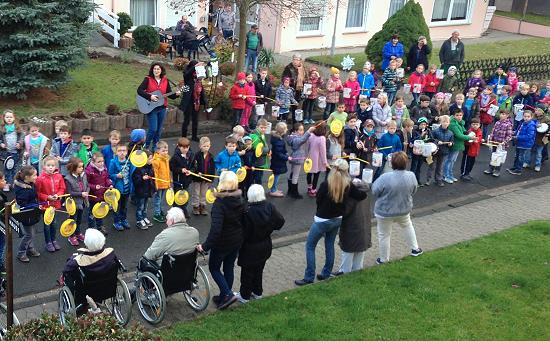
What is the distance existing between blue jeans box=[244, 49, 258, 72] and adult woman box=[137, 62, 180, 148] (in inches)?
252

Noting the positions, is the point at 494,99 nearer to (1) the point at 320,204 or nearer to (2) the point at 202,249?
(1) the point at 320,204

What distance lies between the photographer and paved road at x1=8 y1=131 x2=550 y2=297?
368 inches

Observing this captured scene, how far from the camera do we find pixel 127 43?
22.1 metres

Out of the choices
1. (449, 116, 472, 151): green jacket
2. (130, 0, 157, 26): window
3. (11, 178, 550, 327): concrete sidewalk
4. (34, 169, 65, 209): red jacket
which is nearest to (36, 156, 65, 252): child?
(34, 169, 65, 209): red jacket

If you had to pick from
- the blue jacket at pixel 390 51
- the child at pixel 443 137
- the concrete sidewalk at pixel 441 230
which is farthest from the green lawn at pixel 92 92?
the concrete sidewalk at pixel 441 230

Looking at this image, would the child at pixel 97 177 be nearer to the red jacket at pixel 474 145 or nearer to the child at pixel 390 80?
the red jacket at pixel 474 145

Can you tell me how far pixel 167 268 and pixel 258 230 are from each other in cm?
119

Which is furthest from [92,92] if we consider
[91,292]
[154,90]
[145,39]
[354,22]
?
[354,22]

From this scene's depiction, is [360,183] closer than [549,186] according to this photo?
Yes

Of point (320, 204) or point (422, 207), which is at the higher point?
point (320, 204)

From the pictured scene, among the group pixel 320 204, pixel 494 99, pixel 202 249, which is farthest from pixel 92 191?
pixel 494 99

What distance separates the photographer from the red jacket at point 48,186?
968 centimetres

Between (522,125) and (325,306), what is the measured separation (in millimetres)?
8601

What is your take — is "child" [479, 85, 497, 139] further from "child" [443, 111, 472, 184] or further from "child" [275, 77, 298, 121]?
"child" [275, 77, 298, 121]
